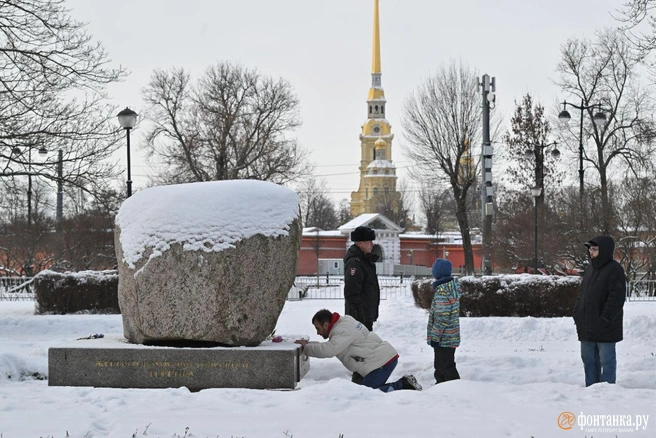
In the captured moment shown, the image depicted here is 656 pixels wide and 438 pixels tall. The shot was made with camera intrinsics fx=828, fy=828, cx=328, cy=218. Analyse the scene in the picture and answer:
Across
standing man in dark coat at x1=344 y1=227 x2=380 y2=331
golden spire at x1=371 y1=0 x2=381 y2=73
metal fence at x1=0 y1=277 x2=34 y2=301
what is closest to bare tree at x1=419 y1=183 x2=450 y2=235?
golden spire at x1=371 y1=0 x2=381 y2=73

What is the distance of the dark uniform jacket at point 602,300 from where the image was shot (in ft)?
26.6

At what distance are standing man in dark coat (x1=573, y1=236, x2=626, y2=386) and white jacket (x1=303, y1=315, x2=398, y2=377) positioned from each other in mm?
1979

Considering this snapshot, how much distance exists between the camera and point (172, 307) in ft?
27.3

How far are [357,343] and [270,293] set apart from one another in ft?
3.40

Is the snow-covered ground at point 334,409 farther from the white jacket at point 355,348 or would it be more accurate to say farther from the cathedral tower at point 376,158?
the cathedral tower at point 376,158

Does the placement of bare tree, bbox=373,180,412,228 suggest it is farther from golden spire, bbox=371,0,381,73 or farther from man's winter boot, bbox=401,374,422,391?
man's winter boot, bbox=401,374,422,391

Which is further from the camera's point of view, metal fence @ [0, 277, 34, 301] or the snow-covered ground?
metal fence @ [0, 277, 34, 301]

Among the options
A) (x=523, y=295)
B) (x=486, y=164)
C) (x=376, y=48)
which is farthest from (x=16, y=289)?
(x=376, y=48)

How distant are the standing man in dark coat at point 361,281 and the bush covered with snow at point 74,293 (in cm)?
1179

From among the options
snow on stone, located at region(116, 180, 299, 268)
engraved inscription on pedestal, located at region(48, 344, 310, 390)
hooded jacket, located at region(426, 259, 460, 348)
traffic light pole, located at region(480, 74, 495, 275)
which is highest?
traffic light pole, located at region(480, 74, 495, 275)

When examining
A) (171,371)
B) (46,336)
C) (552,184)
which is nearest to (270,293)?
(171,371)

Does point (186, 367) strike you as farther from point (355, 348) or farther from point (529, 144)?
point (529, 144)

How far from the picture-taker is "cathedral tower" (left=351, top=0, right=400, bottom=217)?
96.0 meters

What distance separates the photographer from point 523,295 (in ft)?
57.0
